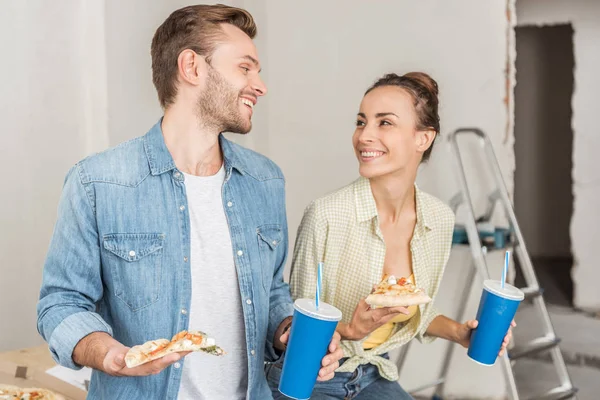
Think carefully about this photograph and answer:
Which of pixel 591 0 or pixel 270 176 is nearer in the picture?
pixel 270 176

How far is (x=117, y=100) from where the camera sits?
3.10 meters

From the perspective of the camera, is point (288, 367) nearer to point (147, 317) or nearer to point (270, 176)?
point (147, 317)

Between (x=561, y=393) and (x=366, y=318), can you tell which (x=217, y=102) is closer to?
(x=366, y=318)

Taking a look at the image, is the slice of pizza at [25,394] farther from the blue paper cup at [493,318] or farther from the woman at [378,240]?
the blue paper cup at [493,318]

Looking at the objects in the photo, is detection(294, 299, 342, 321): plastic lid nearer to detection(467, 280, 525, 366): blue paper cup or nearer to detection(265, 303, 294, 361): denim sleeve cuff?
detection(265, 303, 294, 361): denim sleeve cuff

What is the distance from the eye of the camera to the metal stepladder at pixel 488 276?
2.72 meters

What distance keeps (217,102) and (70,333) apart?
2.14 ft

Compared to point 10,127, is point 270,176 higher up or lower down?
lower down

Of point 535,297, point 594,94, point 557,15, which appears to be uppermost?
point 557,15

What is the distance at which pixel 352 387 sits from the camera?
1971mm

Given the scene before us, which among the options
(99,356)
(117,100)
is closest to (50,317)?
(99,356)

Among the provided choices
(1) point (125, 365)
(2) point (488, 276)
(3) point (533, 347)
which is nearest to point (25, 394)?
(1) point (125, 365)

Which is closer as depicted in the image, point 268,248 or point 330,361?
point 330,361

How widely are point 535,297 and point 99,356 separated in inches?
84.5
